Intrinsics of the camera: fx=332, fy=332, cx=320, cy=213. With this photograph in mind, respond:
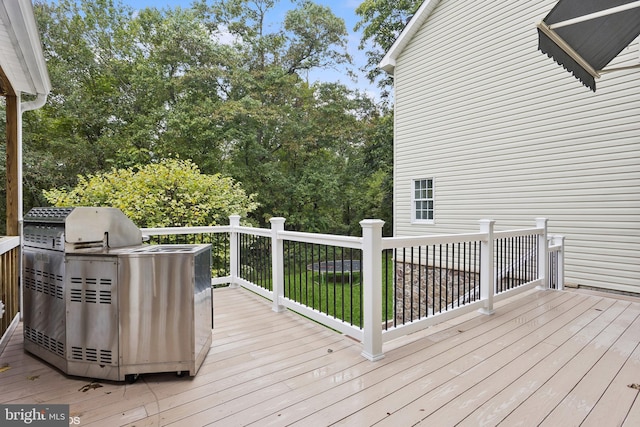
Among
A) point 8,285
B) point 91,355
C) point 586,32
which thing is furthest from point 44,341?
point 586,32

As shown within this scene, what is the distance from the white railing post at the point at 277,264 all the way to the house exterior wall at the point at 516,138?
5.02m

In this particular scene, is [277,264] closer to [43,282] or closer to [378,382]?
[378,382]

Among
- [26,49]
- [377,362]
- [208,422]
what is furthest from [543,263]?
[26,49]

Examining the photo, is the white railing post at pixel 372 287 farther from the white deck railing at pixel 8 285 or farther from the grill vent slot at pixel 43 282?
the white deck railing at pixel 8 285

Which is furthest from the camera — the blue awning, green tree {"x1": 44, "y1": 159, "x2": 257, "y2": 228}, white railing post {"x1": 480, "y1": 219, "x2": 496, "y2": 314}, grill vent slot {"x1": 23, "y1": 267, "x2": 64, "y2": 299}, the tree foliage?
the tree foliage

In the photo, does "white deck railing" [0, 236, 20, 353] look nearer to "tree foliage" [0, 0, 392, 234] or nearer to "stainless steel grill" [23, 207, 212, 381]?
"stainless steel grill" [23, 207, 212, 381]

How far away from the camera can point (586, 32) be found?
3.24 metres

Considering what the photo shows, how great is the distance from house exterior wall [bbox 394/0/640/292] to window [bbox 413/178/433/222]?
16 cm

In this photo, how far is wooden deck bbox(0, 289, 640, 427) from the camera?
6.54 feet

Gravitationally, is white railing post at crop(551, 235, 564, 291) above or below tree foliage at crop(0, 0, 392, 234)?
below

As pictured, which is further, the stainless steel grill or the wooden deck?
the stainless steel grill

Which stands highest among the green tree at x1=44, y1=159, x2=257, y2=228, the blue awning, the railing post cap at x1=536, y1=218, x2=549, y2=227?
the blue awning

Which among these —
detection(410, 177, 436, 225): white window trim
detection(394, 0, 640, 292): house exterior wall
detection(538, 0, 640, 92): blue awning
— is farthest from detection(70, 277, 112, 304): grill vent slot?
detection(410, 177, 436, 225): white window trim

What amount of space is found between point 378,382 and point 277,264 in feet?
6.35
